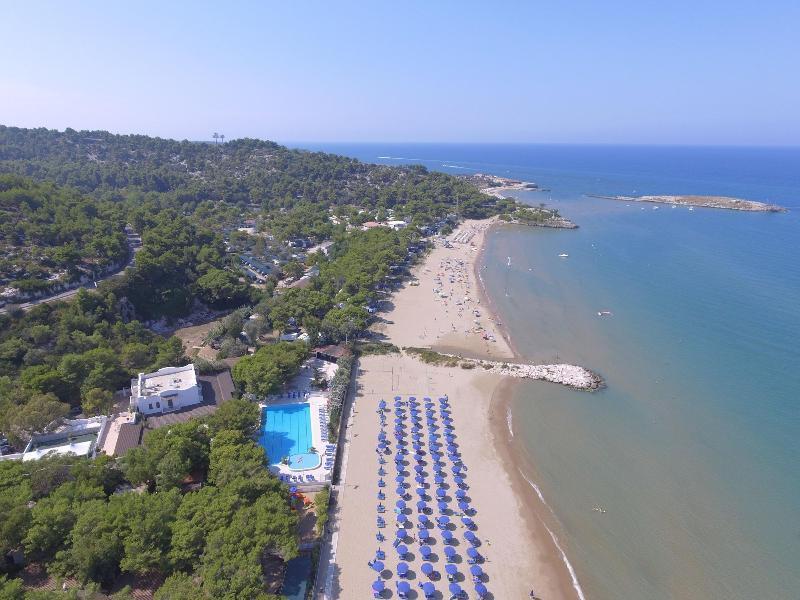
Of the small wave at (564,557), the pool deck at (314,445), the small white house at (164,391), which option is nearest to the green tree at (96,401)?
the small white house at (164,391)

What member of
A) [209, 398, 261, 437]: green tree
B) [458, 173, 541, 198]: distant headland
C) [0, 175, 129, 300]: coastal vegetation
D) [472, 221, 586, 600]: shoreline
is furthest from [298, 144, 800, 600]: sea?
[458, 173, 541, 198]: distant headland

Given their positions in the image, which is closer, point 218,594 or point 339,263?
point 218,594

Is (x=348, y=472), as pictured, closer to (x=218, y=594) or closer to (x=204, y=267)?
(x=218, y=594)

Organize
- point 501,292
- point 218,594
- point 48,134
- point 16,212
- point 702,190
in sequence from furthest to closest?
1. point 702,190
2. point 48,134
3. point 501,292
4. point 16,212
5. point 218,594

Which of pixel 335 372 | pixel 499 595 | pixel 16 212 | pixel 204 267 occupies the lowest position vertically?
pixel 499 595

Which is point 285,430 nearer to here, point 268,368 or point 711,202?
point 268,368

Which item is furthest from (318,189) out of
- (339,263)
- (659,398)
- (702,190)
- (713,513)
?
(702,190)

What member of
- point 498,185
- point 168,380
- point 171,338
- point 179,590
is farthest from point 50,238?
point 498,185
